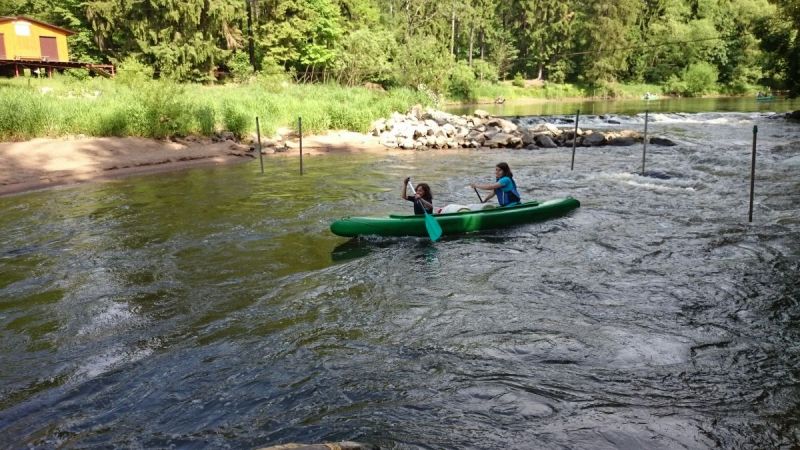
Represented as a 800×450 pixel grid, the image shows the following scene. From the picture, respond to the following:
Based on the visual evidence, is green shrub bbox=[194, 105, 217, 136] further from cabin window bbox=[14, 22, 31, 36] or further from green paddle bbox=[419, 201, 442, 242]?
cabin window bbox=[14, 22, 31, 36]

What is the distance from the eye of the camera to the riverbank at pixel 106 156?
14.3 m

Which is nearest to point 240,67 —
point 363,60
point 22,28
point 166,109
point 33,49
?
point 363,60

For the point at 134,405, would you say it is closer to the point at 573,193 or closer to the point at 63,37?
the point at 573,193

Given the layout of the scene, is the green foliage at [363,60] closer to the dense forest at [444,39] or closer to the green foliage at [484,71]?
the dense forest at [444,39]

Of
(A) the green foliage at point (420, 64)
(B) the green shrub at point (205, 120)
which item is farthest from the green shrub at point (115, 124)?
(A) the green foliage at point (420, 64)

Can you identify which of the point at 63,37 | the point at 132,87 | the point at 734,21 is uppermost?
the point at 734,21

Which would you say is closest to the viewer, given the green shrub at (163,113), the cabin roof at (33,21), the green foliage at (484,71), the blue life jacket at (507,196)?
the blue life jacket at (507,196)

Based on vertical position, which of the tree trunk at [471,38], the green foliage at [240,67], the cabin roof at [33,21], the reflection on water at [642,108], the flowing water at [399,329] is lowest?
the flowing water at [399,329]

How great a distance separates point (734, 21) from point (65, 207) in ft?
214

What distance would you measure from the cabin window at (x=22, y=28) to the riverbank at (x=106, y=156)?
18248 millimetres

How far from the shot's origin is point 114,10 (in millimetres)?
31766

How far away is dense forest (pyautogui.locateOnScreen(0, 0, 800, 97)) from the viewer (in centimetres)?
3148

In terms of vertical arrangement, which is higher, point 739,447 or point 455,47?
point 455,47

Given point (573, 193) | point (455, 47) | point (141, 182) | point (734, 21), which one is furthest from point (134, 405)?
point (734, 21)
